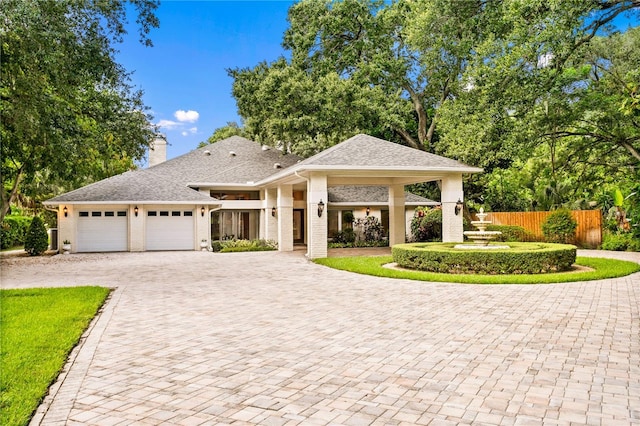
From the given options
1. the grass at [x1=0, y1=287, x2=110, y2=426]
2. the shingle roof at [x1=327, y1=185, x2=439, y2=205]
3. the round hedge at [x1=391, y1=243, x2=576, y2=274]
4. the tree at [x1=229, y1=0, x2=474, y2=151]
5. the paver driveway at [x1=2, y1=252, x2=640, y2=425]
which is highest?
the tree at [x1=229, y1=0, x2=474, y2=151]

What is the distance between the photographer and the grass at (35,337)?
4277 millimetres

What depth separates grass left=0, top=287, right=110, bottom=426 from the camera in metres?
4.28

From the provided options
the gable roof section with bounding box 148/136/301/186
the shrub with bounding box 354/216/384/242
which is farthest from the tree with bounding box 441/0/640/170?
the gable roof section with bounding box 148/136/301/186

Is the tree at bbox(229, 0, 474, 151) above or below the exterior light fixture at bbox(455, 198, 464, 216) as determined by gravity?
above

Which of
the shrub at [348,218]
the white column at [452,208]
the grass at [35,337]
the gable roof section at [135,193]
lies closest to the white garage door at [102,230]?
the gable roof section at [135,193]

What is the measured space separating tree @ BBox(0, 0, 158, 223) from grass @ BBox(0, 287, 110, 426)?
18.7ft

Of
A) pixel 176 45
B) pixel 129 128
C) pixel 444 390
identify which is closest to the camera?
pixel 444 390

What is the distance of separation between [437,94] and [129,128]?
1836 centimetres

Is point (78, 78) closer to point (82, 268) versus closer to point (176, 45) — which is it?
point (82, 268)

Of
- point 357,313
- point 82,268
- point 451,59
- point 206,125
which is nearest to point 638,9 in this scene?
point 451,59

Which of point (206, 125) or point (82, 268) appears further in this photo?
point (206, 125)

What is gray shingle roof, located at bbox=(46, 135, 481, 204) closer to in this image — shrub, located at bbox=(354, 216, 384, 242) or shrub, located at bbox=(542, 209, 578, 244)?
shrub, located at bbox=(354, 216, 384, 242)

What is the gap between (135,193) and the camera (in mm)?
23156

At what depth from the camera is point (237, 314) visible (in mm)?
7930
